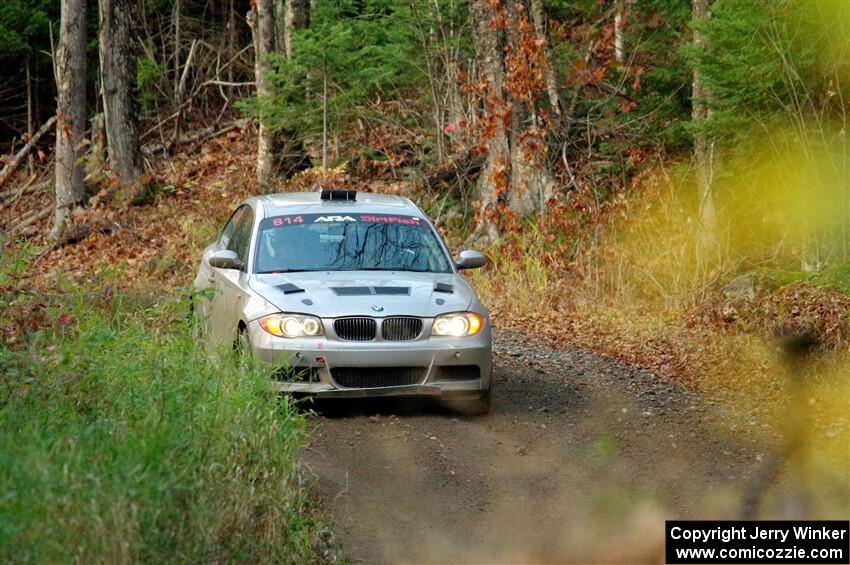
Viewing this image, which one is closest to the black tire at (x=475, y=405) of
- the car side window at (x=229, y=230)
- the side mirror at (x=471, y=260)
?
the side mirror at (x=471, y=260)

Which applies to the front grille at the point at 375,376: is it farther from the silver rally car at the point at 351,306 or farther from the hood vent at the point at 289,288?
the hood vent at the point at 289,288

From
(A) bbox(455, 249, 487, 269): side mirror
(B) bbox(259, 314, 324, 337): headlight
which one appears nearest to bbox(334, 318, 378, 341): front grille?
(B) bbox(259, 314, 324, 337): headlight

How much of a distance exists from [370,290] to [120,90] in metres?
17.6

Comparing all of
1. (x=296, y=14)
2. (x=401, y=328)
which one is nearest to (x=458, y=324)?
(x=401, y=328)

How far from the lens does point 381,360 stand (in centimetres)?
921

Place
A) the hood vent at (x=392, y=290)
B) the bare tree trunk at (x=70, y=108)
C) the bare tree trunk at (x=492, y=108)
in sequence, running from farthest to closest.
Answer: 1. the bare tree trunk at (x=70, y=108)
2. the bare tree trunk at (x=492, y=108)
3. the hood vent at (x=392, y=290)

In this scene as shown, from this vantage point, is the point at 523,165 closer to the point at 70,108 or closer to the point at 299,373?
the point at 70,108

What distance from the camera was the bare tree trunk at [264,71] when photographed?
81.3 feet

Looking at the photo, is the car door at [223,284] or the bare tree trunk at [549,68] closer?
the car door at [223,284]

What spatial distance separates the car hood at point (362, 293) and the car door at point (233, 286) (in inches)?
10.2

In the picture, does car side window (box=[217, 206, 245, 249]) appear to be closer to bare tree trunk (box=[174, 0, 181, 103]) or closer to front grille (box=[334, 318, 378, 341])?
front grille (box=[334, 318, 378, 341])

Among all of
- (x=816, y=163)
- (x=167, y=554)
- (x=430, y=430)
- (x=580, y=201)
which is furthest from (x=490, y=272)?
(x=167, y=554)

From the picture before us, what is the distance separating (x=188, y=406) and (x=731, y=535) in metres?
3.12

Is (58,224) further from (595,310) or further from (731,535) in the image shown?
(731,535)
